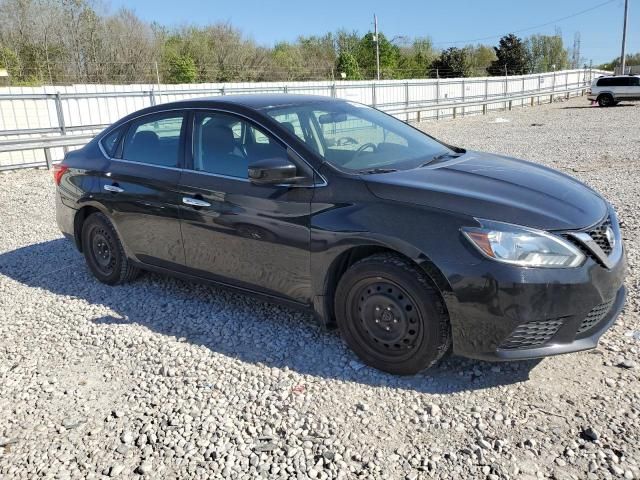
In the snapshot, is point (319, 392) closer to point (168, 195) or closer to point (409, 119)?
point (168, 195)

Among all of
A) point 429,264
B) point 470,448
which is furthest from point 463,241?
point 470,448

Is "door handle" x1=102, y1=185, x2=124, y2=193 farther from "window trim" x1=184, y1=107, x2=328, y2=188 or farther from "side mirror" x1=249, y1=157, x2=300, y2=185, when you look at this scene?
"side mirror" x1=249, y1=157, x2=300, y2=185

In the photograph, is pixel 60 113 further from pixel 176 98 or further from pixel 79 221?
pixel 79 221

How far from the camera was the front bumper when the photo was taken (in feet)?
9.36

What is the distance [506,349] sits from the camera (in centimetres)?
297

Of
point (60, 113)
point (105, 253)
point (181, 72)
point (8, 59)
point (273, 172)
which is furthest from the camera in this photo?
point (181, 72)

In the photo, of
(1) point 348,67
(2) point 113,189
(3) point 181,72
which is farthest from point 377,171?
Answer: (1) point 348,67

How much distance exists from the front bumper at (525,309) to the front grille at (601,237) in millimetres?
128

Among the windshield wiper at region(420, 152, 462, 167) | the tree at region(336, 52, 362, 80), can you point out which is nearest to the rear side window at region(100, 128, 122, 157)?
the windshield wiper at region(420, 152, 462, 167)

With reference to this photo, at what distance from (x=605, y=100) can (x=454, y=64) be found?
3102cm

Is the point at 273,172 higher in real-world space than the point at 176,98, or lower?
lower

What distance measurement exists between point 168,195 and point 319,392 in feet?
6.56

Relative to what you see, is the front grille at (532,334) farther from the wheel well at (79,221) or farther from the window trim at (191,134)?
the wheel well at (79,221)

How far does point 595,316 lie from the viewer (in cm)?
307
